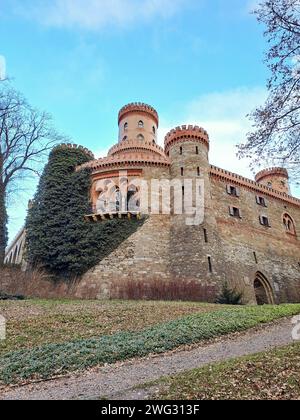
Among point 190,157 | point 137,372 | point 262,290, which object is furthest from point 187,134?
point 137,372

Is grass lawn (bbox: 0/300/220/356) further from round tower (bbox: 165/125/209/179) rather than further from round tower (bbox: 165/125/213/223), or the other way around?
round tower (bbox: 165/125/209/179)

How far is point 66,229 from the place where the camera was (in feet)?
69.9

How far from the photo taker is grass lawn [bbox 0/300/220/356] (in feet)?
32.5

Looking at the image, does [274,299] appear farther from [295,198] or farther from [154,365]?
[154,365]

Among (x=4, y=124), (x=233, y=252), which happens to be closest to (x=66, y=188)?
(x=4, y=124)

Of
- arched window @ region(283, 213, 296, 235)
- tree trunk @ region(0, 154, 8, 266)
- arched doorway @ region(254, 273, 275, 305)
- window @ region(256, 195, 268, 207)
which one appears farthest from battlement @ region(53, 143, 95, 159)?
arched window @ region(283, 213, 296, 235)

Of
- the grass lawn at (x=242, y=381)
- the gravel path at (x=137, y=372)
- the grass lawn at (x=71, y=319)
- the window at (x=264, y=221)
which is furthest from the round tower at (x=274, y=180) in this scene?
the grass lawn at (x=242, y=381)

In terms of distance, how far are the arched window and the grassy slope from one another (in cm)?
1784

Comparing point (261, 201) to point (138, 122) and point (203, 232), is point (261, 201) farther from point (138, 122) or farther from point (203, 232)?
point (138, 122)

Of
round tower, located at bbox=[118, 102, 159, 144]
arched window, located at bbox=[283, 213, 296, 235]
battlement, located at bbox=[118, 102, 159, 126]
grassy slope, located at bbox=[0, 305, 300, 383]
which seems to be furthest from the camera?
battlement, located at bbox=[118, 102, 159, 126]

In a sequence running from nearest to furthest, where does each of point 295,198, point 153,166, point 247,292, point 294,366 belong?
point 294,366 < point 247,292 < point 153,166 < point 295,198

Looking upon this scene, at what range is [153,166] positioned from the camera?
929 inches

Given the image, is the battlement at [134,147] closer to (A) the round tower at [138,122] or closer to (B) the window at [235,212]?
(A) the round tower at [138,122]

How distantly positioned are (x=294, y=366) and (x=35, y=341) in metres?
6.47
